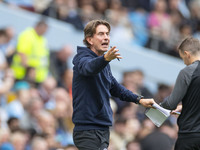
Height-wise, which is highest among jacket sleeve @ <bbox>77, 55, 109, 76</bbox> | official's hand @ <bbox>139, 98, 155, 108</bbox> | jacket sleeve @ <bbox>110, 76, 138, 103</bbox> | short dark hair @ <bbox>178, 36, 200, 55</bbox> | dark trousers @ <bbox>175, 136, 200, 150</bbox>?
short dark hair @ <bbox>178, 36, 200, 55</bbox>

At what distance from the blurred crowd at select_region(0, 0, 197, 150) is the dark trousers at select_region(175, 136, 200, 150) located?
8.46 ft

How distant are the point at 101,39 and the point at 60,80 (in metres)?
5.53

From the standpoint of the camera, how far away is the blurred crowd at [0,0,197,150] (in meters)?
9.27

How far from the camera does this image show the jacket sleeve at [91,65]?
545 cm

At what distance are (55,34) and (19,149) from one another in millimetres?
4948

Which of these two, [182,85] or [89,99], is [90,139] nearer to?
[89,99]

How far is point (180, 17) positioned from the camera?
52.6 ft

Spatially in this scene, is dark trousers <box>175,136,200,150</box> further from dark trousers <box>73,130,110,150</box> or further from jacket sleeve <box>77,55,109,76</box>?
jacket sleeve <box>77,55,109,76</box>

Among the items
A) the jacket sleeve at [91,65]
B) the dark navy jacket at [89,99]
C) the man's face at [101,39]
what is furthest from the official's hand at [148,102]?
the jacket sleeve at [91,65]

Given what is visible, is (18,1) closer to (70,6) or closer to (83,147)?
(70,6)

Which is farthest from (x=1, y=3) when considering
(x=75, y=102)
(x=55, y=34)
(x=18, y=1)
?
(x=75, y=102)

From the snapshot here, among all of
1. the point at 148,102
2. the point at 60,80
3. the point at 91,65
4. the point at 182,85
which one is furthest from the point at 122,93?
the point at 60,80

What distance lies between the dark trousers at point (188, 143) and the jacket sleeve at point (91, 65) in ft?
4.16

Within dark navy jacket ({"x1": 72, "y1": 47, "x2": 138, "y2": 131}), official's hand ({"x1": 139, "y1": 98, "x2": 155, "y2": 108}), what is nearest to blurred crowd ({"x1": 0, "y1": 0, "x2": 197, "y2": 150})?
official's hand ({"x1": 139, "y1": 98, "x2": 155, "y2": 108})
